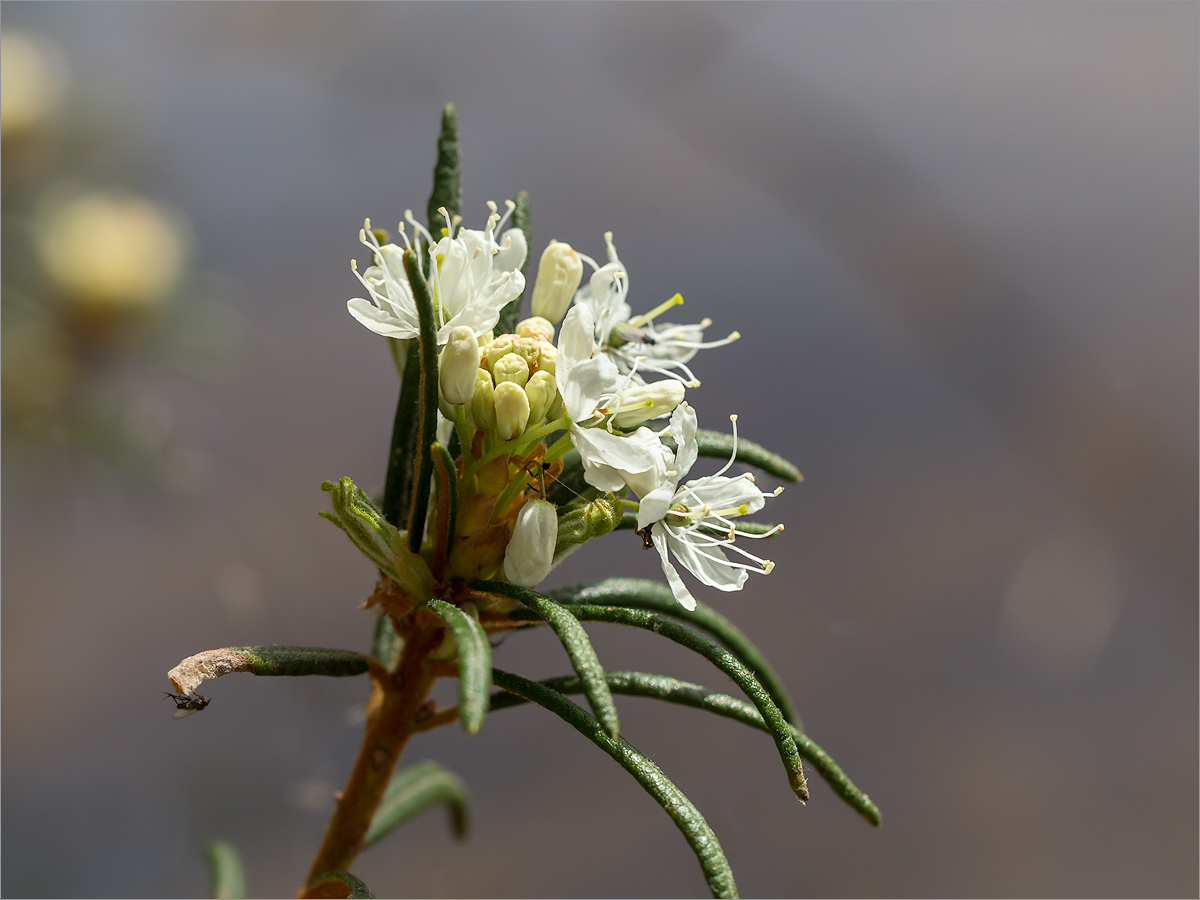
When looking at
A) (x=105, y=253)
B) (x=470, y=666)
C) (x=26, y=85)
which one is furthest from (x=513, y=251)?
(x=26, y=85)

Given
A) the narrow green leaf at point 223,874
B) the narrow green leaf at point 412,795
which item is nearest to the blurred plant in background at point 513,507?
the narrow green leaf at point 412,795

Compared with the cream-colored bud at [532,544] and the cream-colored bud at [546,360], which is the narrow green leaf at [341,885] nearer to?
the cream-colored bud at [532,544]

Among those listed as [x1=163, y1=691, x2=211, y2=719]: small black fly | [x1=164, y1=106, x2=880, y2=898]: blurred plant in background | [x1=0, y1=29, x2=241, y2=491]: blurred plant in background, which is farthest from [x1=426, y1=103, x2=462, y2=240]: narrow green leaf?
[x1=0, y1=29, x2=241, y2=491]: blurred plant in background

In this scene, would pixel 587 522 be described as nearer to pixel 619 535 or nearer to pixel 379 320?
pixel 379 320

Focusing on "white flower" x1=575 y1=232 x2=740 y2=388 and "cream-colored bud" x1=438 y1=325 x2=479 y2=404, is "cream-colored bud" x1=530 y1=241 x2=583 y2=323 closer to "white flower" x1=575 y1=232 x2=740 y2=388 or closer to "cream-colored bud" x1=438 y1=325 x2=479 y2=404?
"white flower" x1=575 y1=232 x2=740 y2=388

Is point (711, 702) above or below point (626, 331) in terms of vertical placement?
below

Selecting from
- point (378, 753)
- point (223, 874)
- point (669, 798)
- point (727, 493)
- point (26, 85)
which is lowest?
point (223, 874)
